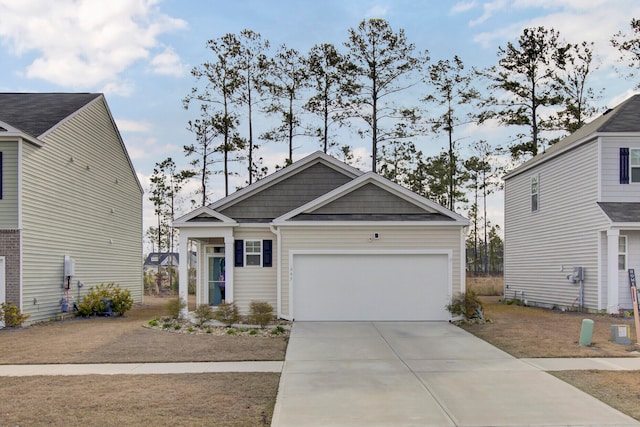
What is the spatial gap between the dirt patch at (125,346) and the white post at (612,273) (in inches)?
415

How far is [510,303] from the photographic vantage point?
25.0m

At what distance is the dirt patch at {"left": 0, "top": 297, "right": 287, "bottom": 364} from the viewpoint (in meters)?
11.2

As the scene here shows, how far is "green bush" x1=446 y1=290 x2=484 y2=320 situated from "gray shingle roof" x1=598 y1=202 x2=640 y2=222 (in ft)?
16.8

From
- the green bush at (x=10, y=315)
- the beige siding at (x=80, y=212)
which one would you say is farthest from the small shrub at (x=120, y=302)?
the green bush at (x=10, y=315)

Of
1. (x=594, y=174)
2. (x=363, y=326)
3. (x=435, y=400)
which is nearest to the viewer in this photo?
(x=435, y=400)

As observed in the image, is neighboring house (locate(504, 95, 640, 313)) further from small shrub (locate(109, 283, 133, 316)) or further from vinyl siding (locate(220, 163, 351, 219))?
small shrub (locate(109, 283, 133, 316))

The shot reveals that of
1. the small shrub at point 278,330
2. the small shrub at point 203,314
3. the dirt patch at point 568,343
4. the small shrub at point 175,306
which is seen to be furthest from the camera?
the small shrub at point 175,306

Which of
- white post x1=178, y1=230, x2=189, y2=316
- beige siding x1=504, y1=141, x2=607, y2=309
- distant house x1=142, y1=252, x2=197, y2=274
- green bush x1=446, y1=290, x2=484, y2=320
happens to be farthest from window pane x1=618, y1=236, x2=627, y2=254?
distant house x1=142, y1=252, x2=197, y2=274

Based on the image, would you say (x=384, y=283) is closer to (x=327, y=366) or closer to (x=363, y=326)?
(x=363, y=326)

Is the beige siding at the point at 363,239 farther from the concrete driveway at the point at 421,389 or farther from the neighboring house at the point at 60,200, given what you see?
the neighboring house at the point at 60,200

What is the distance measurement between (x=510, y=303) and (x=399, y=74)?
13349 mm

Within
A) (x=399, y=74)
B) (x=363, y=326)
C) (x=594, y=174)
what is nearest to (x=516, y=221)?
(x=594, y=174)

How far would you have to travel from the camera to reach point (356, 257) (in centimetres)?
1722

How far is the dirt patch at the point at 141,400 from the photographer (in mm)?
7062
